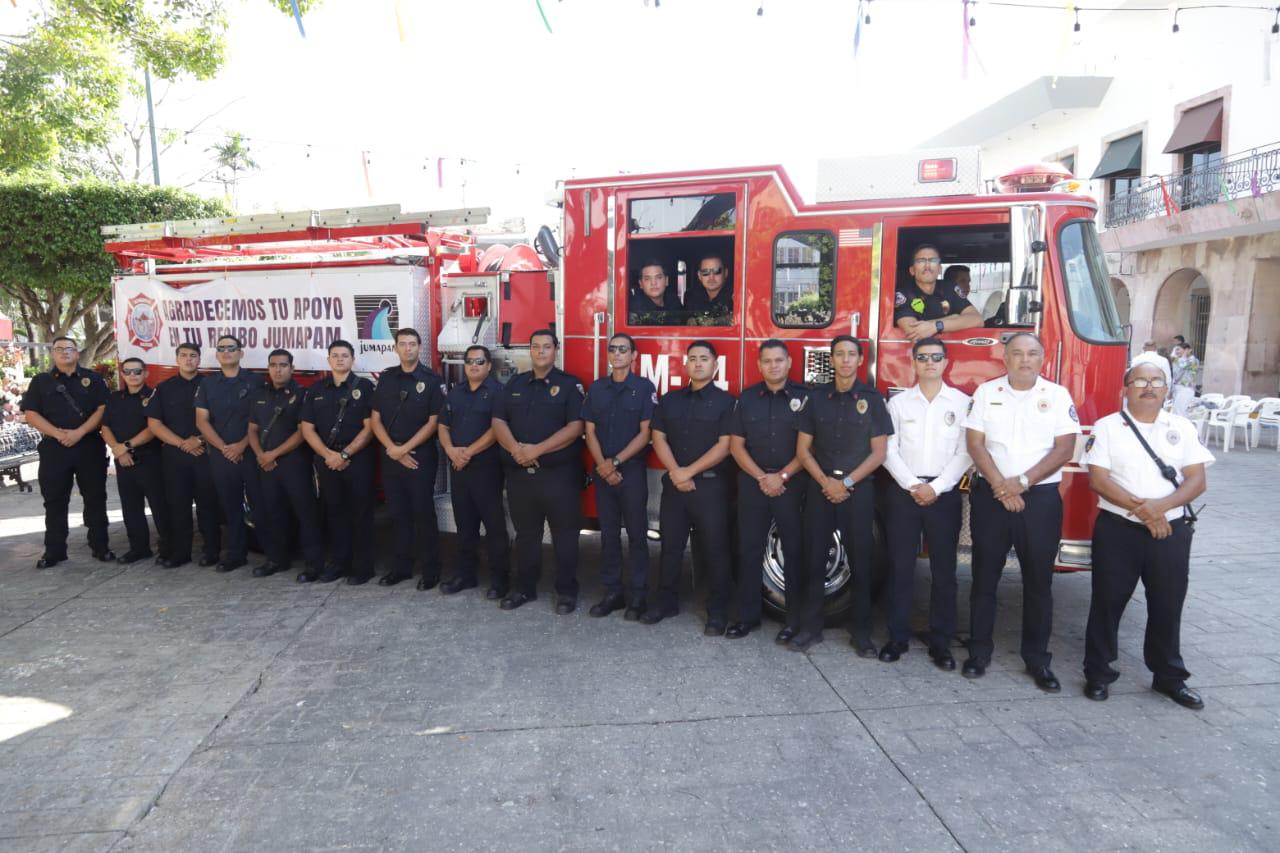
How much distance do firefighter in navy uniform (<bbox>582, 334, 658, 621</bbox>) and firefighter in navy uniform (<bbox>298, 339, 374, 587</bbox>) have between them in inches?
71.8

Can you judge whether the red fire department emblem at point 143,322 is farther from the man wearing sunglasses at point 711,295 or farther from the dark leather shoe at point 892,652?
the dark leather shoe at point 892,652

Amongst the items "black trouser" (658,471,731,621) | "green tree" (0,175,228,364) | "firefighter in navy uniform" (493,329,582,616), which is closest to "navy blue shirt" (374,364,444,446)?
"firefighter in navy uniform" (493,329,582,616)

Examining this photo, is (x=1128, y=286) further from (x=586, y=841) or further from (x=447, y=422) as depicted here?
(x=586, y=841)

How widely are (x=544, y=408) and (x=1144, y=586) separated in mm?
3533

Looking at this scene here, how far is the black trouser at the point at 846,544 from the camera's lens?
456 centimetres

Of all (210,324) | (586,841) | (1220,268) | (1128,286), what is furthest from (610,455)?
A: (1128,286)

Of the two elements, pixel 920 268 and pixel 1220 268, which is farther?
pixel 1220 268

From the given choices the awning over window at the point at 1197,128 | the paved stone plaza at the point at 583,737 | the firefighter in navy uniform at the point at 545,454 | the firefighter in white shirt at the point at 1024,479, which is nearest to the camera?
the paved stone plaza at the point at 583,737

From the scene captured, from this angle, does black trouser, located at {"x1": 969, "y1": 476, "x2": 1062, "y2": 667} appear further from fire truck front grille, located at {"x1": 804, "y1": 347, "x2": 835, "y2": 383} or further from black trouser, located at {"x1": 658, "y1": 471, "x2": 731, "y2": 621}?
black trouser, located at {"x1": 658, "y1": 471, "x2": 731, "y2": 621}

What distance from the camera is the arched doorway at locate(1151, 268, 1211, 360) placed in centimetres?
1894

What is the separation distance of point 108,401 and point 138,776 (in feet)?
13.6

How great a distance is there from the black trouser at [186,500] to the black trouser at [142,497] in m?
0.05

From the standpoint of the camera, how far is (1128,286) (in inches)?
792

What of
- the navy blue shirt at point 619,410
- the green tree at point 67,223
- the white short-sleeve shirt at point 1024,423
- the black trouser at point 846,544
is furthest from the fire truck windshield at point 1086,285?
the green tree at point 67,223
